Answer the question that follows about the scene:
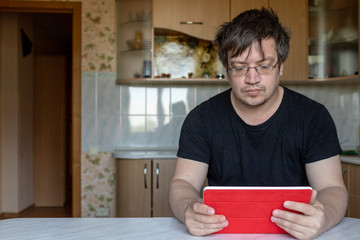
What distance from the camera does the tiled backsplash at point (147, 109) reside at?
3463 mm

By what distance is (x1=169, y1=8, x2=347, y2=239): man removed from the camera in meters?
1.34

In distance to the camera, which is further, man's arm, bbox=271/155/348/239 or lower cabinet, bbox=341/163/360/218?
lower cabinet, bbox=341/163/360/218

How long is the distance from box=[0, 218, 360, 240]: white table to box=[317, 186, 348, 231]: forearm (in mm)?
29

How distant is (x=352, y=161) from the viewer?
269 cm

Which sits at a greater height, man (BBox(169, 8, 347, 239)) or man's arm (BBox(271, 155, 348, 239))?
man (BBox(169, 8, 347, 239))

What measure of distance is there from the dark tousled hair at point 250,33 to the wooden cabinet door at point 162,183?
1.67 meters

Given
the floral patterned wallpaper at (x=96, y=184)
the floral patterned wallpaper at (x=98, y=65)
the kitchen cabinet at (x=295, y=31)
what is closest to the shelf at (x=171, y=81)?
the floral patterned wallpaper at (x=98, y=65)

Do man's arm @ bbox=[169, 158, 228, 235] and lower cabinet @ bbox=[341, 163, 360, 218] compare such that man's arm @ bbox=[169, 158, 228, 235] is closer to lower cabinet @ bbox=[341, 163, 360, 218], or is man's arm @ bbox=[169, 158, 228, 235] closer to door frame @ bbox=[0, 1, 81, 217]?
lower cabinet @ bbox=[341, 163, 360, 218]

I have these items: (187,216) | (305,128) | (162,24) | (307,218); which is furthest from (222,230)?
(162,24)

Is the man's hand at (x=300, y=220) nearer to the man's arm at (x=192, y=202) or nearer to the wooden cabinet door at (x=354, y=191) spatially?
the man's arm at (x=192, y=202)

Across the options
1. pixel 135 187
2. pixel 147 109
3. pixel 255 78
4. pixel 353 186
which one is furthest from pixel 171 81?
pixel 255 78

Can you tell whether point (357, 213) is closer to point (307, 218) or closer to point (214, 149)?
point (214, 149)

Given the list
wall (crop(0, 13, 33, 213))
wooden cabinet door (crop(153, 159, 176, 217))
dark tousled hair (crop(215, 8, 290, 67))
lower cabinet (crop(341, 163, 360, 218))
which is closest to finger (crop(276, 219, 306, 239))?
dark tousled hair (crop(215, 8, 290, 67))

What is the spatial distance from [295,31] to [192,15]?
0.90 meters
